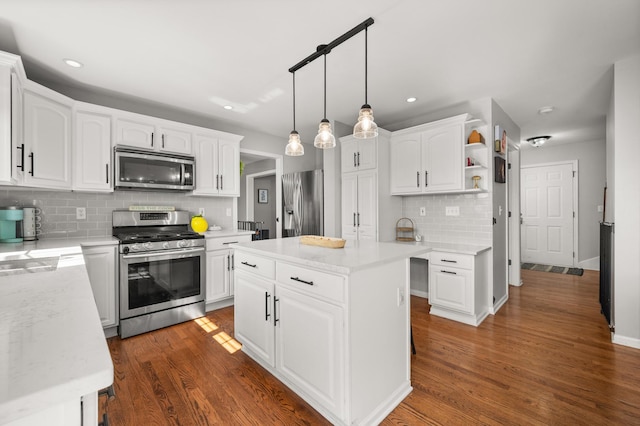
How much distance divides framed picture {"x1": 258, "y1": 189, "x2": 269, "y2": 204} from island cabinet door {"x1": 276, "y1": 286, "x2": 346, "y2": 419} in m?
5.84

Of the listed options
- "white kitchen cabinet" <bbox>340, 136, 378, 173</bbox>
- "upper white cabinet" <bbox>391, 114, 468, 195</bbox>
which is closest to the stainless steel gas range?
"white kitchen cabinet" <bbox>340, 136, 378, 173</bbox>

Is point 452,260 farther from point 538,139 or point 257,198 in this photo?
point 257,198

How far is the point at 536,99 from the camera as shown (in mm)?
3412

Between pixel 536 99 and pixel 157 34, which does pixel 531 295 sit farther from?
pixel 157 34

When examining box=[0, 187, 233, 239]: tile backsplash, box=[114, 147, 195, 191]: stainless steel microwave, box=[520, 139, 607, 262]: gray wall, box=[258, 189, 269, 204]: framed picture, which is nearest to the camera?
box=[0, 187, 233, 239]: tile backsplash

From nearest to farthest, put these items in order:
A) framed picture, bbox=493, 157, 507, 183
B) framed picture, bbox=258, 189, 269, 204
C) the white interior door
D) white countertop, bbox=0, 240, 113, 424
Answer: white countertop, bbox=0, 240, 113, 424
framed picture, bbox=493, 157, 507, 183
the white interior door
framed picture, bbox=258, 189, 269, 204

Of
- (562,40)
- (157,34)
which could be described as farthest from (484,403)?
(157,34)

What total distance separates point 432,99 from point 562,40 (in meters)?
1.27

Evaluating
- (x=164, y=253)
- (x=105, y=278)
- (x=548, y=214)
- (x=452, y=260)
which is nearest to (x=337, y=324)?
(x=452, y=260)

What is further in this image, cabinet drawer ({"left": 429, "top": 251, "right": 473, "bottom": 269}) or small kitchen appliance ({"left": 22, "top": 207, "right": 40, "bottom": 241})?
cabinet drawer ({"left": 429, "top": 251, "right": 473, "bottom": 269})

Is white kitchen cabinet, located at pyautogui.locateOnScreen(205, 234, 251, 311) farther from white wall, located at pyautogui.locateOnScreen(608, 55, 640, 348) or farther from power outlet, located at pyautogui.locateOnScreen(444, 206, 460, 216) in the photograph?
white wall, located at pyautogui.locateOnScreen(608, 55, 640, 348)

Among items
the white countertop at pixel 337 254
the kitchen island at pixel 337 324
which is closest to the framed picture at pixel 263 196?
the white countertop at pixel 337 254

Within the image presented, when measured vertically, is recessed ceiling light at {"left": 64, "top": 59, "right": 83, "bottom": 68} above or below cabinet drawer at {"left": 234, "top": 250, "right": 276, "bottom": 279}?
above

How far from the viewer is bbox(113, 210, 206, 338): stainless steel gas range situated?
2.79m
